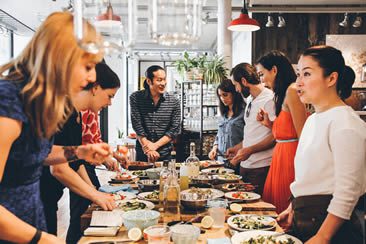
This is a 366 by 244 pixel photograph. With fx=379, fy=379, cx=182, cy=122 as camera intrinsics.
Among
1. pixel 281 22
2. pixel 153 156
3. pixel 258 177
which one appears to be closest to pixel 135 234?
pixel 258 177

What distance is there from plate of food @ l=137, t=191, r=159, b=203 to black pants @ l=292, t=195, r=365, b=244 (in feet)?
2.80

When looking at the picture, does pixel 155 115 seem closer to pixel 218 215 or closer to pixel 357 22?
pixel 218 215

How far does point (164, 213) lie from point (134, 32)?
128 cm

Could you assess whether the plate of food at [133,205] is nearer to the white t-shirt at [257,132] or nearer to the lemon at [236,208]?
the lemon at [236,208]

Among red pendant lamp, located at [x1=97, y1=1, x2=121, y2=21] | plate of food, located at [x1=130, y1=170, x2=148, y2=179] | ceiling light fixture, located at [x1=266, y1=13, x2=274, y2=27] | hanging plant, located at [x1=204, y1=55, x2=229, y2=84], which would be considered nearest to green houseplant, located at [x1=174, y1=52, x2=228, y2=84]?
hanging plant, located at [x1=204, y1=55, x2=229, y2=84]

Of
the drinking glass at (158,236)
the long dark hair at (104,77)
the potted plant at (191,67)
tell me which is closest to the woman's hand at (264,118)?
the long dark hair at (104,77)

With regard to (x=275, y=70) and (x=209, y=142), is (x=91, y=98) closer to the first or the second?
(x=275, y=70)

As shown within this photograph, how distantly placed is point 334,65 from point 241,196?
3.22 feet

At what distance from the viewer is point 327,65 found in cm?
171

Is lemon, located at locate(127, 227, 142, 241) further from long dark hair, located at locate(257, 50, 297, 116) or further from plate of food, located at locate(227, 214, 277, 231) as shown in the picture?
long dark hair, located at locate(257, 50, 297, 116)

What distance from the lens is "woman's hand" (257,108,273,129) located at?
3.06 m

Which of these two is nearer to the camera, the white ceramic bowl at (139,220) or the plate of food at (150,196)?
the white ceramic bowl at (139,220)

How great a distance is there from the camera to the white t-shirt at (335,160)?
1.47 m

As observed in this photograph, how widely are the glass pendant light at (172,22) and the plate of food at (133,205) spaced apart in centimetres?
136
